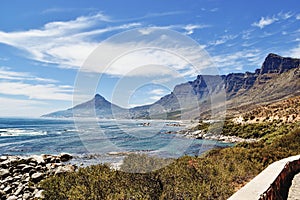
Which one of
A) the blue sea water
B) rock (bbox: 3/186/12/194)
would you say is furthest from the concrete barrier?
rock (bbox: 3/186/12/194)

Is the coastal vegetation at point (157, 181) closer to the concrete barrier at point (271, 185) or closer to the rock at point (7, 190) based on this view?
the concrete barrier at point (271, 185)

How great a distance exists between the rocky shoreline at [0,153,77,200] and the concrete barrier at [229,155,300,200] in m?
7.28

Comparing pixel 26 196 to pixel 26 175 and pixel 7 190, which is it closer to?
pixel 7 190

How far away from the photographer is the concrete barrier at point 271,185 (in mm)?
4678

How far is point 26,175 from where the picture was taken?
56.7ft

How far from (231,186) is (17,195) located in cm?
981

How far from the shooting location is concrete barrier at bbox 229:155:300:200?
15.3 feet

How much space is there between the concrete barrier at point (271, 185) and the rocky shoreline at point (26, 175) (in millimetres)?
7284

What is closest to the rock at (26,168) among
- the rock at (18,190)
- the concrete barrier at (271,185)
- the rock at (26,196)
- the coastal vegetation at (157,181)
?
the rock at (18,190)

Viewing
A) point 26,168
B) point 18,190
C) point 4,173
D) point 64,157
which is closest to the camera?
point 18,190

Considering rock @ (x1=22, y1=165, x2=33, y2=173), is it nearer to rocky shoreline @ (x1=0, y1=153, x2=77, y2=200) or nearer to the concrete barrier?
rocky shoreline @ (x1=0, y1=153, x2=77, y2=200)

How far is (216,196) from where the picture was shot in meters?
8.04

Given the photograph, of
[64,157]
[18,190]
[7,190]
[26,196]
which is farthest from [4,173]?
[64,157]

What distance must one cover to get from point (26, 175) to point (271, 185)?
15.3 m
